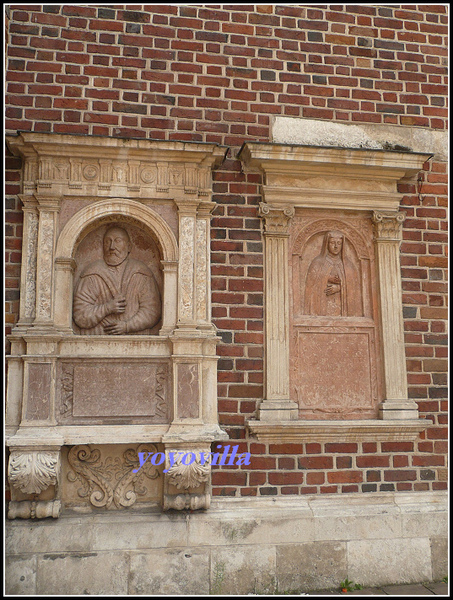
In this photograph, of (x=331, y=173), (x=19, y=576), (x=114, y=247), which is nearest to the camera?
(x=19, y=576)

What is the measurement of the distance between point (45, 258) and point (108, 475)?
1894 millimetres

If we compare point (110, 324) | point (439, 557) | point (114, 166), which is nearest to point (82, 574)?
point (110, 324)

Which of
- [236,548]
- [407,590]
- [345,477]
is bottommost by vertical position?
[407,590]

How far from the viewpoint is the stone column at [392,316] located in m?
4.57

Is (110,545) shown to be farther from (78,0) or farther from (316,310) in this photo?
(78,0)

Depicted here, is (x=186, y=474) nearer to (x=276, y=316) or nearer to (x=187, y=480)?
(x=187, y=480)

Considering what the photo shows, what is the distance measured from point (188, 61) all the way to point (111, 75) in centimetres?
74

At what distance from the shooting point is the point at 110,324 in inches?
172

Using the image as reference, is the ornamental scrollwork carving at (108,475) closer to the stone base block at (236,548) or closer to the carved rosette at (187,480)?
the stone base block at (236,548)

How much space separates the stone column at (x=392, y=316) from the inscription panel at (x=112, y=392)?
2037 mm

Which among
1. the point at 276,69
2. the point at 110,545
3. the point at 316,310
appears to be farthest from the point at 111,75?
the point at 110,545

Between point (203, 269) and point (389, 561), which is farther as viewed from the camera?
point (203, 269)

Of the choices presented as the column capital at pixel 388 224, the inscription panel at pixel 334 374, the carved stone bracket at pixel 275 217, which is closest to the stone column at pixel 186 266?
the carved stone bracket at pixel 275 217

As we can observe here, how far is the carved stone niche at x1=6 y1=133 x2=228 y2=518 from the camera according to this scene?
13.3 ft
